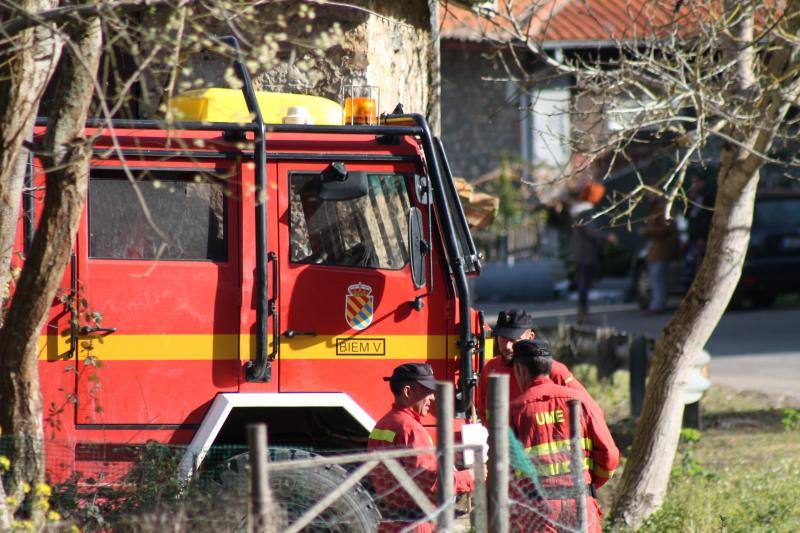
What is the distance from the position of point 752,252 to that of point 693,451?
851 centimetres

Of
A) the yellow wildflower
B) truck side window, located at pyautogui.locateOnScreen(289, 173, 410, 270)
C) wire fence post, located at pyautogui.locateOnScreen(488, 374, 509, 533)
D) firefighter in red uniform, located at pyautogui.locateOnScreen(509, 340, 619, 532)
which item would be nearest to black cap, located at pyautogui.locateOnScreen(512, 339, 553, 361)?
firefighter in red uniform, located at pyautogui.locateOnScreen(509, 340, 619, 532)

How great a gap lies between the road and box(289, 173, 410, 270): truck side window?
6.54 meters

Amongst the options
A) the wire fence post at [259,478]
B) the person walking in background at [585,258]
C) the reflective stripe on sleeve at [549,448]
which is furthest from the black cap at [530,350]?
the person walking in background at [585,258]

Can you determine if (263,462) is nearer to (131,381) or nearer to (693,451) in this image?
(131,381)

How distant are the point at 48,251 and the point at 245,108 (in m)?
2.00

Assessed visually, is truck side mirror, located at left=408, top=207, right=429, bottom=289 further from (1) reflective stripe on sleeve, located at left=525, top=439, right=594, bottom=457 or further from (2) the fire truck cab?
(1) reflective stripe on sleeve, located at left=525, top=439, right=594, bottom=457

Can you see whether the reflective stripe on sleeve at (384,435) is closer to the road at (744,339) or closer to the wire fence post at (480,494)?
the wire fence post at (480,494)

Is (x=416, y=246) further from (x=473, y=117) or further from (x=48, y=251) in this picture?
(x=473, y=117)

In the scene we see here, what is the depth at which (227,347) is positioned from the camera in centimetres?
613

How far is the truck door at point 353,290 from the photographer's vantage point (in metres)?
6.20

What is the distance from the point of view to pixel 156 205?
243 inches

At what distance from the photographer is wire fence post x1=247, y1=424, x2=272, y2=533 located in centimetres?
375

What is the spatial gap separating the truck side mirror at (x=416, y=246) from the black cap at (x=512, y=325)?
0.97m

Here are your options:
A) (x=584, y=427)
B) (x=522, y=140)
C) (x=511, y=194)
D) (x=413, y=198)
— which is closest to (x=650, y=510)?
(x=584, y=427)
